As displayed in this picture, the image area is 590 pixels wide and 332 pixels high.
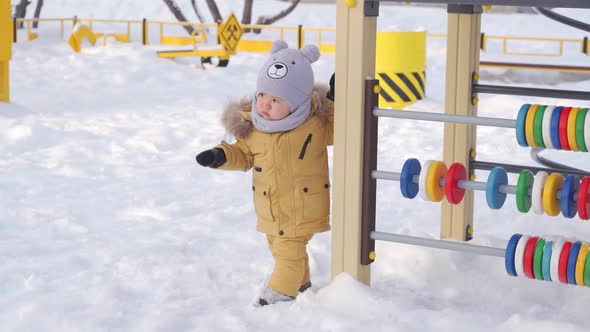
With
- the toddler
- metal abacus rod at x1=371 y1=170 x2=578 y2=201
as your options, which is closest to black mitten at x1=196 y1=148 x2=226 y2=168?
the toddler

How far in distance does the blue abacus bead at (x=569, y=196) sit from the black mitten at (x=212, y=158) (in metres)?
1.24

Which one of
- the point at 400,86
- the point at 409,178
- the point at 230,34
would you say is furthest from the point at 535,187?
the point at 230,34

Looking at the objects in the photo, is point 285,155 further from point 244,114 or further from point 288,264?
point 288,264

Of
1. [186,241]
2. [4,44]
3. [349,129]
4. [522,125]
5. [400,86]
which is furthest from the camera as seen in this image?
[400,86]

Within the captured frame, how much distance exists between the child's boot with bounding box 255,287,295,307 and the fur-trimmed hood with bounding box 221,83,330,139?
0.60m

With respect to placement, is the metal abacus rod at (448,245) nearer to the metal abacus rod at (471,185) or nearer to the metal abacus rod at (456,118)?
the metal abacus rod at (471,185)

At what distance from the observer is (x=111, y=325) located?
10.6 ft

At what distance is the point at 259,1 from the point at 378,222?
22023 mm

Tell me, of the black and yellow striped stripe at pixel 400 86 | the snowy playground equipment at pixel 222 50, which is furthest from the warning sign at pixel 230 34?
the black and yellow striped stripe at pixel 400 86

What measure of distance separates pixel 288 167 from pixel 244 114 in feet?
0.92

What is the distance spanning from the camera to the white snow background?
128 inches

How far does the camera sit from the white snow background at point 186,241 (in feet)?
10.6

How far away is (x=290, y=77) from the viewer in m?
3.37

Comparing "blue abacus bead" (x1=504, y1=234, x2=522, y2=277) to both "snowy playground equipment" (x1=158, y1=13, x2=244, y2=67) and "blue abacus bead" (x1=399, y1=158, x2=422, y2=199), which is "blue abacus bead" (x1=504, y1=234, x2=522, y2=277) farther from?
"snowy playground equipment" (x1=158, y1=13, x2=244, y2=67)
